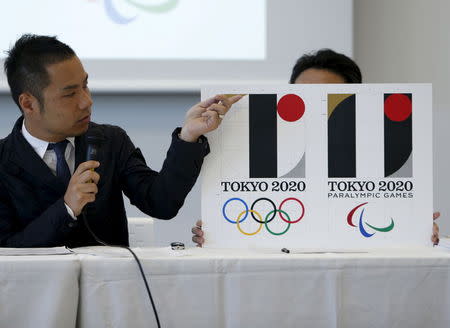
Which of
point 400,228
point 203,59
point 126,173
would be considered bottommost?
point 400,228

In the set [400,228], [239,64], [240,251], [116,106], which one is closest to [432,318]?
[400,228]

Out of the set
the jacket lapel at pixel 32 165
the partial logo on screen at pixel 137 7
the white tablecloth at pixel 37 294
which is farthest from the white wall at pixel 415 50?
the white tablecloth at pixel 37 294

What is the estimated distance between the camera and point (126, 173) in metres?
1.55

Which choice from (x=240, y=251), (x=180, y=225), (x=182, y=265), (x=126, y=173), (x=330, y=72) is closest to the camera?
(x=182, y=265)

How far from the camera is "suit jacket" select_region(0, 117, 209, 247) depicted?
50.9 inches

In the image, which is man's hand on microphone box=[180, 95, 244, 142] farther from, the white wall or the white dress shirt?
the white wall

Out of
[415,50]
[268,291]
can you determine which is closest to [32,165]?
[268,291]

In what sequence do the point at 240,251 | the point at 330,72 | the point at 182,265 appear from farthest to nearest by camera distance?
1. the point at 330,72
2. the point at 240,251
3. the point at 182,265

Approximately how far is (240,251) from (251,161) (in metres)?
0.17

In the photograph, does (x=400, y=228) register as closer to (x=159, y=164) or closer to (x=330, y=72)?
(x=330, y=72)

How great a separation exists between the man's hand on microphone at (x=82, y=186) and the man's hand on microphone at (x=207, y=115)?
19 cm

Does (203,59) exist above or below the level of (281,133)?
above

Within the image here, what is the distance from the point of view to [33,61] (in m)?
1.51

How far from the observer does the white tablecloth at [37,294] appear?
3.27ft
